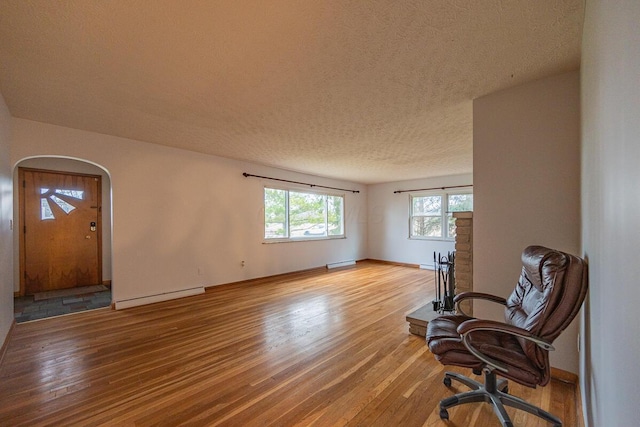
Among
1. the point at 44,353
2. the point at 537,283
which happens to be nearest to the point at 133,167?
the point at 44,353

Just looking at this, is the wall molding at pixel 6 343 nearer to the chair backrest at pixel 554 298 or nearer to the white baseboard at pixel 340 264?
the chair backrest at pixel 554 298

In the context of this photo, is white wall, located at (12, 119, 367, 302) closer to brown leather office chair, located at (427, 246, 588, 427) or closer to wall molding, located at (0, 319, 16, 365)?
wall molding, located at (0, 319, 16, 365)

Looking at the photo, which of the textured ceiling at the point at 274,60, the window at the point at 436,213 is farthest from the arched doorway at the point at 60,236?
the window at the point at 436,213

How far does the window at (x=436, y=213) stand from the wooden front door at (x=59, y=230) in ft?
22.5

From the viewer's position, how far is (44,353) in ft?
8.16

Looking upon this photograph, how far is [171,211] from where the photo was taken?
168 inches

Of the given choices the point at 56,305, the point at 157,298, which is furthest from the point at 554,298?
the point at 56,305

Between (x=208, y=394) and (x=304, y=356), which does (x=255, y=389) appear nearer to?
(x=208, y=394)

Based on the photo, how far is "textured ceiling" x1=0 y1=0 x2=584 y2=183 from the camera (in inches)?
59.2

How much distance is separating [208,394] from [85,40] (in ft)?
8.06

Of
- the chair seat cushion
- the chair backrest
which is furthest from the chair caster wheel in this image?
the chair backrest

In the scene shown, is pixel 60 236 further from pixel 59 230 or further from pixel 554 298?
pixel 554 298

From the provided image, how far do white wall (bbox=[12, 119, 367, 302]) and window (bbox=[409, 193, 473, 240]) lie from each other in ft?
11.7

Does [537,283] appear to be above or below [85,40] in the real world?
below
